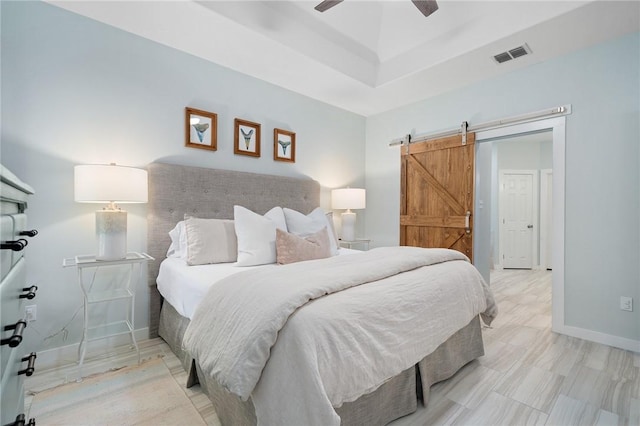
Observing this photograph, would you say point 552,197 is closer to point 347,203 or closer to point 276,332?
point 347,203

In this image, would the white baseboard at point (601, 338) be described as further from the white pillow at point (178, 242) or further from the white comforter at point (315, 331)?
the white pillow at point (178, 242)

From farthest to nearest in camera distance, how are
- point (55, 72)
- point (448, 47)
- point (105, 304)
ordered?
point (448, 47) < point (105, 304) < point (55, 72)

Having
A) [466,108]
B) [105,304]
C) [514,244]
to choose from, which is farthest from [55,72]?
[514,244]

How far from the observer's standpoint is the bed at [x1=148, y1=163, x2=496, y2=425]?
3.77 feet

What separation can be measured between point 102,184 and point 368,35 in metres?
2.89

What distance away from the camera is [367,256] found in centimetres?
206

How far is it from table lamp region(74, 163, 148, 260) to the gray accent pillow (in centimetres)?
44

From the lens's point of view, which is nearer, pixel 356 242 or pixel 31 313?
pixel 31 313

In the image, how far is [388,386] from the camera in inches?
59.4

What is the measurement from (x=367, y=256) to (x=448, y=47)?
7.44 feet

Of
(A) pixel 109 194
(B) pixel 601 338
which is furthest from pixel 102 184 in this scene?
(B) pixel 601 338

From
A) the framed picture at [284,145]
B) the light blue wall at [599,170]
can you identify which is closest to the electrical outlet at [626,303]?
the light blue wall at [599,170]

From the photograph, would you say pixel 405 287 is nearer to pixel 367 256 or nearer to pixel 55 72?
pixel 367 256

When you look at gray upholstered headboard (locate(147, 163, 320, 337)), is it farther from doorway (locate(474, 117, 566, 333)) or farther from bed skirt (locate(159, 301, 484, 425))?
doorway (locate(474, 117, 566, 333))
